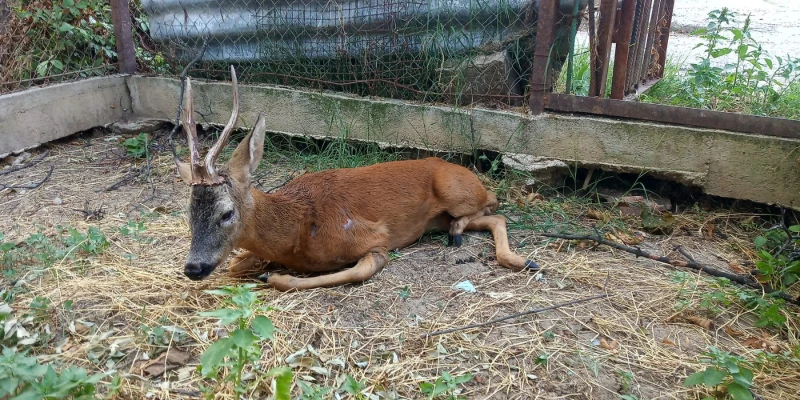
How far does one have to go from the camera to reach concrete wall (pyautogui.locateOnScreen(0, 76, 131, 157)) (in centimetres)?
631

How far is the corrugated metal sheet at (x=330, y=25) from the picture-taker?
5.64 meters

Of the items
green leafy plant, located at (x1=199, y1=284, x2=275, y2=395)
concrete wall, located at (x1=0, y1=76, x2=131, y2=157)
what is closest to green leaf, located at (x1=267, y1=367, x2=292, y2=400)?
green leafy plant, located at (x1=199, y1=284, x2=275, y2=395)

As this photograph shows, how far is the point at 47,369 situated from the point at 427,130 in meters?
3.96

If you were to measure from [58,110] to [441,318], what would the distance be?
17.0ft

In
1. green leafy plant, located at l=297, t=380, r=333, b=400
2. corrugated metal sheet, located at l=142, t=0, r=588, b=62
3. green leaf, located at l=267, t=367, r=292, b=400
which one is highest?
corrugated metal sheet, located at l=142, t=0, r=588, b=62

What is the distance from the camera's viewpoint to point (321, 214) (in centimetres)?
429

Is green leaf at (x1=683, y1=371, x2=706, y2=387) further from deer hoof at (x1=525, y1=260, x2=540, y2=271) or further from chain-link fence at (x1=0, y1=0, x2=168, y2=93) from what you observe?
chain-link fence at (x1=0, y1=0, x2=168, y2=93)

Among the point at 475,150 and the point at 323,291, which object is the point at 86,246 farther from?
the point at 475,150

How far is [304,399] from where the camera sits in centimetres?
282

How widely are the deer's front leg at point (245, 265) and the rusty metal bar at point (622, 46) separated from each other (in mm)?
3366

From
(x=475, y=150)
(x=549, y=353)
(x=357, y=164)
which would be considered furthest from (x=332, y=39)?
(x=549, y=353)

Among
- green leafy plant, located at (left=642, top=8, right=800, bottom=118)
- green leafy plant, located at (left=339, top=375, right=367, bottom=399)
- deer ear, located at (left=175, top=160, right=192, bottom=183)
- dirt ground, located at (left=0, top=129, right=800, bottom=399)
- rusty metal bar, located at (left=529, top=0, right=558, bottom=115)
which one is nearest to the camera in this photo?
green leafy plant, located at (left=339, top=375, right=367, bottom=399)

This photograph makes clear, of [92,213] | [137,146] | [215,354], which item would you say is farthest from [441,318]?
[137,146]

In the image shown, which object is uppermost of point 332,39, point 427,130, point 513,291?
point 332,39
